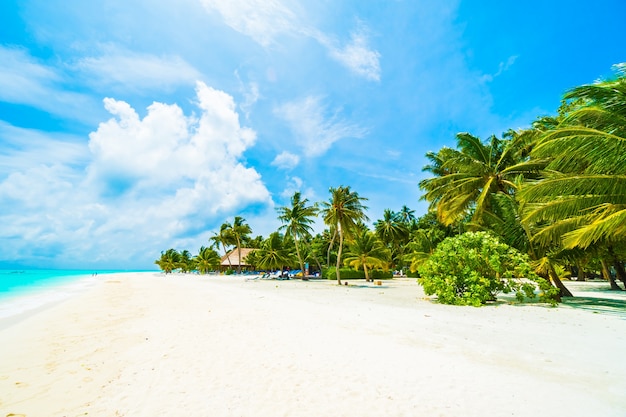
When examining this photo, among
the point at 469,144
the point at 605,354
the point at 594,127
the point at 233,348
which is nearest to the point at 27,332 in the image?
the point at 233,348

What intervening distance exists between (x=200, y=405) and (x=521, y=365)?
4.81 metres

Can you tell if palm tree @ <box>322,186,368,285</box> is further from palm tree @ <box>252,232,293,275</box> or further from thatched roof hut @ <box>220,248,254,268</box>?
thatched roof hut @ <box>220,248,254,268</box>

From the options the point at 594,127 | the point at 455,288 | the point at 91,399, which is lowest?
the point at 91,399

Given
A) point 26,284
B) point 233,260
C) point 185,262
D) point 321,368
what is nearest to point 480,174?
point 321,368

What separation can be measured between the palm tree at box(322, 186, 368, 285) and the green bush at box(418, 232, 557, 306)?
44.6 ft

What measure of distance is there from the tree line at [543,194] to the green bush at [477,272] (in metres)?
0.76

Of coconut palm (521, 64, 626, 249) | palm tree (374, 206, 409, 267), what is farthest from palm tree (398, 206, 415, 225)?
coconut palm (521, 64, 626, 249)

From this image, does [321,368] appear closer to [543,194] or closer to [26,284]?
[543,194]

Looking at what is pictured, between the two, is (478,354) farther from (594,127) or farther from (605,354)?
(594,127)

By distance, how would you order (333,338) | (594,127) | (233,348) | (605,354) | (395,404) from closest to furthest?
(395,404) < (605,354) < (233,348) < (333,338) < (594,127)

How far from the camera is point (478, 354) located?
5312 millimetres

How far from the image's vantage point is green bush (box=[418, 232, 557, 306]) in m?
11.8

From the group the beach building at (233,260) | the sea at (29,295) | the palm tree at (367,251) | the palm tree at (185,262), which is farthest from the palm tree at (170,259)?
the palm tree at (367,251)

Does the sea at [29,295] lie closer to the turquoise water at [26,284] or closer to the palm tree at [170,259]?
the turquoise water at [26,284]
